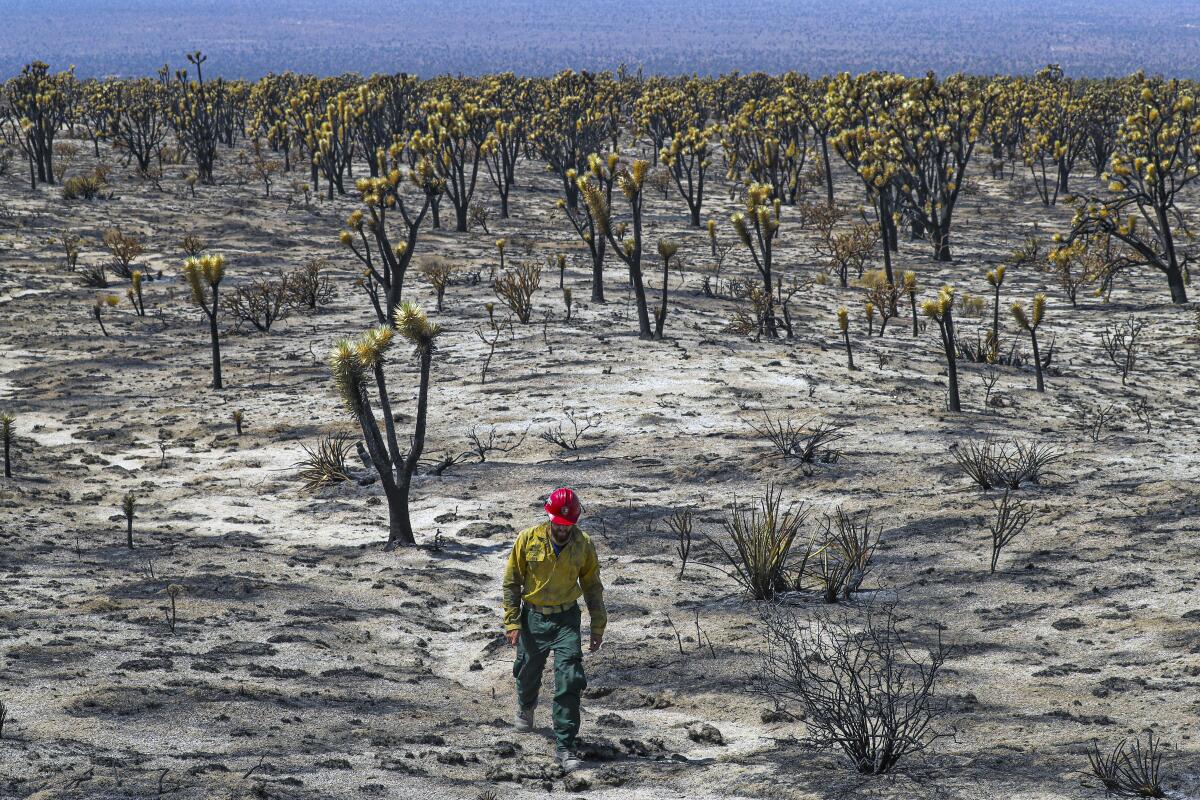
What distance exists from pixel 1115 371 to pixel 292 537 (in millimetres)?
9764

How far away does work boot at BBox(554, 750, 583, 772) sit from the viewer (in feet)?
15.8

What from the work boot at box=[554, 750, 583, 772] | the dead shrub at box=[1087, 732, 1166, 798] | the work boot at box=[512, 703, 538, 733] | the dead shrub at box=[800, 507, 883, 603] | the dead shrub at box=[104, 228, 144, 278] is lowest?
the work boot at box=[512, 703, 538, 733]

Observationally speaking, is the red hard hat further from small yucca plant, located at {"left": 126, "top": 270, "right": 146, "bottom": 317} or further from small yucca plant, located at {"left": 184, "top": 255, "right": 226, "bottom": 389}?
small yucca plant, located at {"left": 126, "top": 270, "right": 146, "bottom": 317}

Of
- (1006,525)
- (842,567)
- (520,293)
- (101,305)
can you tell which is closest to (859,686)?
(842,567)

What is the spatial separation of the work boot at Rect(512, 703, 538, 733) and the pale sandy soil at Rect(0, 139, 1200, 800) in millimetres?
81

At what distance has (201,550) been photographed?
7.91 metres

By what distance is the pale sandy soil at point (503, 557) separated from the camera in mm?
4734

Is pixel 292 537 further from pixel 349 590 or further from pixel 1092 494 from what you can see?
pixel 1092 494

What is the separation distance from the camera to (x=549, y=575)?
523cm

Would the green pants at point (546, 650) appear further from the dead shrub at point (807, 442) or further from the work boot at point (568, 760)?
the dead shrub at point (807, 442)

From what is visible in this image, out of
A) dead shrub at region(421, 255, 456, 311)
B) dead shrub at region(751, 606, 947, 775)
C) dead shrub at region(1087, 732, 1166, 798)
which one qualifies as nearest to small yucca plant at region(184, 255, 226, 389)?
dead shrub at region(421, 255, 456, 311)

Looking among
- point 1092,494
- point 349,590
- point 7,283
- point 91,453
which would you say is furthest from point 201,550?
point 7,283

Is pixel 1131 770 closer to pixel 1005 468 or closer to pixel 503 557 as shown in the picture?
pixel 503 557

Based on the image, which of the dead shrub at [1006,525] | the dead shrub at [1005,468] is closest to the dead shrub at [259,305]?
the dead shrub at [1005,468]
